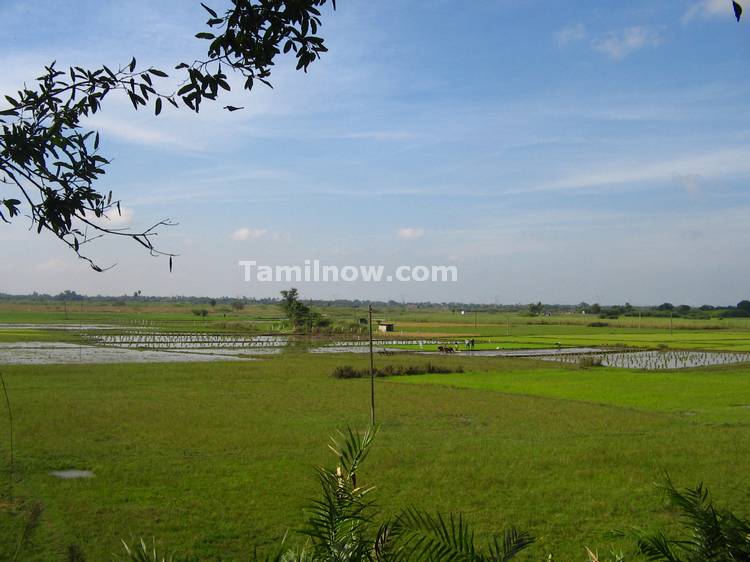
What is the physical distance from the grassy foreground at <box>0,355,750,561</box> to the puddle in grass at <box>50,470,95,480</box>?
15 cm

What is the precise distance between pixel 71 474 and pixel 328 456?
11.9ft

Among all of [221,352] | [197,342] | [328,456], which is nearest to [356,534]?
[328,456]

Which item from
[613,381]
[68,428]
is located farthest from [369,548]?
[613,381]

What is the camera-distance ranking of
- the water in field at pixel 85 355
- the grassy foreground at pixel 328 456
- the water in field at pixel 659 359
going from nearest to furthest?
the grassy foreground at pixel 328 456 < the water in field at pixel 85 355 < the water in field at pixel 659 359

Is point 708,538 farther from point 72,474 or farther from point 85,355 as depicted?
point 85,355

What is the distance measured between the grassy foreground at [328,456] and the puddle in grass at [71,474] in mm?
151

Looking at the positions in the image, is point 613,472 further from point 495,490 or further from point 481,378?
point 481,378

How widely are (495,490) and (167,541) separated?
409 centimetres

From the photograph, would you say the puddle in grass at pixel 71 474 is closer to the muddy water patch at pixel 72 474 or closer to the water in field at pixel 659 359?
the muddy water patch at pixel 72 474

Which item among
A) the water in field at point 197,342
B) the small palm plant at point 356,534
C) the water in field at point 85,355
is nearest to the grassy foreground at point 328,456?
the small palm plant at point 356,534

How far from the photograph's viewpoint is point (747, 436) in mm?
12297

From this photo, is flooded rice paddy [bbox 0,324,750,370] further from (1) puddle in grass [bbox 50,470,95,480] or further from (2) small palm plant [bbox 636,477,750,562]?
(2) small palm plant [bbox 636,477,750,562]

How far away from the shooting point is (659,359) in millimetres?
32625

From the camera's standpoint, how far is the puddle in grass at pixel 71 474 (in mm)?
8875
